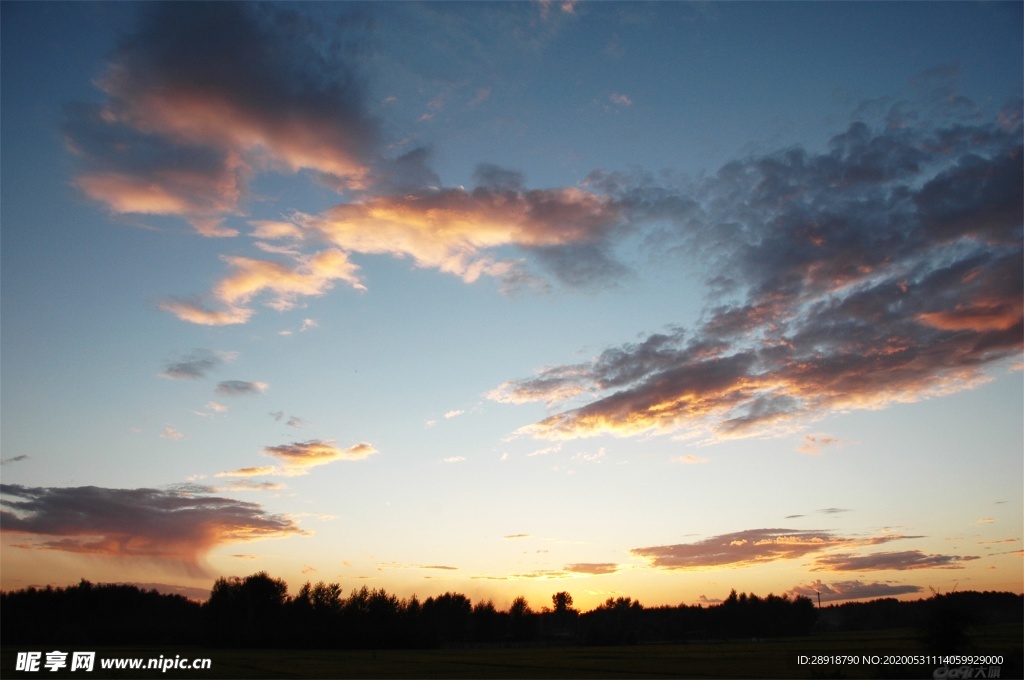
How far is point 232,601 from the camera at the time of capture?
151 metres

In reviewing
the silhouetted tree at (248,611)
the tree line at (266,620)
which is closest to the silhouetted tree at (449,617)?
the tree line at (266,620)

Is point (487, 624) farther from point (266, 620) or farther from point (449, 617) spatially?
point (266, 620)

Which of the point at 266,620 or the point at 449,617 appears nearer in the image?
the point at 266,620

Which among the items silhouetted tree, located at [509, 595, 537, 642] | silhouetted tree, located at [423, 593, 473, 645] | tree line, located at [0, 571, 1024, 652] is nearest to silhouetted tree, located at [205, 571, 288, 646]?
tree line, located at [0, 571, 1024, 652]

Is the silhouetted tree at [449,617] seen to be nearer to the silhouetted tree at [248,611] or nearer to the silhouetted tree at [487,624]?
the silhouetted tree at [487,624]

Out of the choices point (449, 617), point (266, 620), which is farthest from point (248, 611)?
point (449, 617)

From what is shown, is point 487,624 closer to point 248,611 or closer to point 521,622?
point 521,622

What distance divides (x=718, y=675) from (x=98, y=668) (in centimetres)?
5683

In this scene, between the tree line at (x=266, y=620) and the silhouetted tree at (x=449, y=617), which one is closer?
the tree line at (x=266, y=620)


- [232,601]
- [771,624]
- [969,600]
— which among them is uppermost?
[969,600]

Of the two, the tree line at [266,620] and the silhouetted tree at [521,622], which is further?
the silhouetted tree at [521,622]

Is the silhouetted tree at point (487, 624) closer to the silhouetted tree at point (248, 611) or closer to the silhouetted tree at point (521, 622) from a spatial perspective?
the silhouetted tree at point (521, 622)

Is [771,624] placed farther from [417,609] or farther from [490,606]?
[417,609]

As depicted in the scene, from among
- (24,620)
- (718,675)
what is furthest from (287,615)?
(718,675)
